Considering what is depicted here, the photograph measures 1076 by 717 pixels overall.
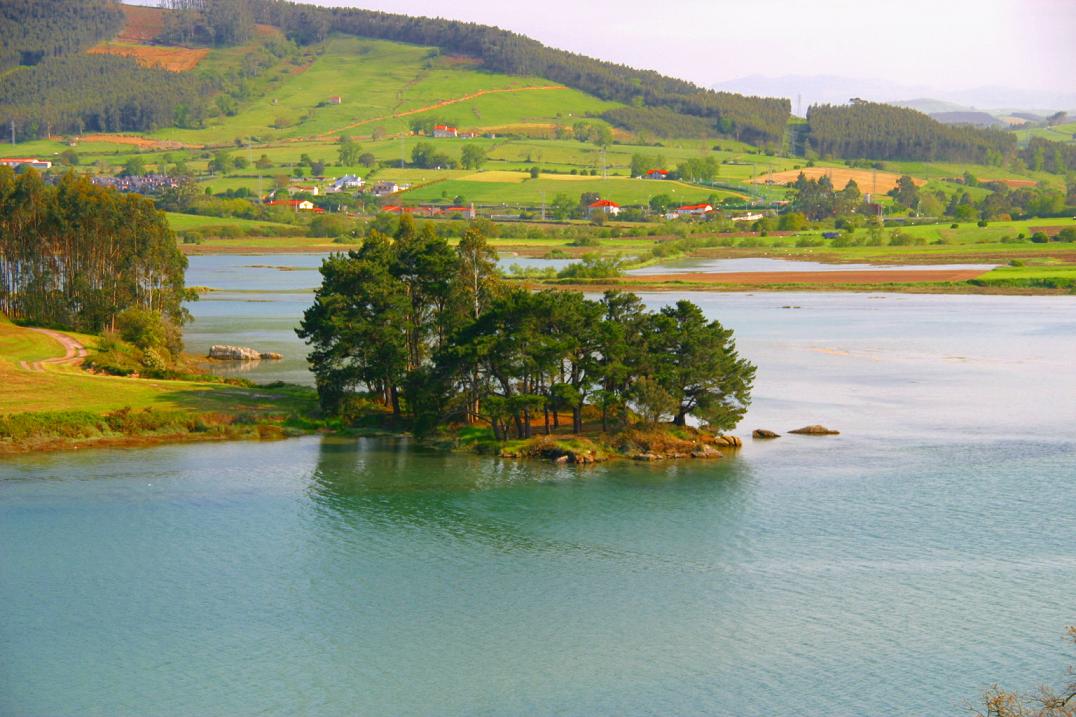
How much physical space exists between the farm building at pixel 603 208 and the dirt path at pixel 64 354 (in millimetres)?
125176

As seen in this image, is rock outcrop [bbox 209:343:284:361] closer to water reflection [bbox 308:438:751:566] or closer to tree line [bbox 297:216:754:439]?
tree line [bbox 297:216:754:439]

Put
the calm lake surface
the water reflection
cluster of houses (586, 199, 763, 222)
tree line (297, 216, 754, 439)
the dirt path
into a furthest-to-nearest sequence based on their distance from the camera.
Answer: cluster of houses (586, 199, 763, 222), the dirt path, tree line (297, 216, 754, 439), the water reflection, the calm lake surface

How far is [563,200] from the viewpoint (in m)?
197

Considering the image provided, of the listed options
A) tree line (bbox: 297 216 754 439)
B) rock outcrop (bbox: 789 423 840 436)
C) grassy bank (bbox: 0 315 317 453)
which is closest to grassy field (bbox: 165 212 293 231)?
grassy bank (bbox: 0 315 317 453)

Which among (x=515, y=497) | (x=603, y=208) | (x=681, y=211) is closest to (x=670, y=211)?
(x=681, y=211)

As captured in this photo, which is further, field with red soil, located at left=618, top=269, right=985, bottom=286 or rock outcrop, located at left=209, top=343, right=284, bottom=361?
field with red soil, located at left=618, top=269, right=985, bottom=286

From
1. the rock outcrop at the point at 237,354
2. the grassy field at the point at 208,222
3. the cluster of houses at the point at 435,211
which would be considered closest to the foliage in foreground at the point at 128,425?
the rock outcrop at the point at 237,354

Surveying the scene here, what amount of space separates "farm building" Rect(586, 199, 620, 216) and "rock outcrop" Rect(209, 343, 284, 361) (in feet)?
392

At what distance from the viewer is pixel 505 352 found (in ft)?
169

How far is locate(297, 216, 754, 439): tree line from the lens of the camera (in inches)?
2029

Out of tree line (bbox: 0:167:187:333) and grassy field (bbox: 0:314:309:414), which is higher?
tree line (bbox: 0:167:187:333)

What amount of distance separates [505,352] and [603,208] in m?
147

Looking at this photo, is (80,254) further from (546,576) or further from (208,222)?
(208,222)

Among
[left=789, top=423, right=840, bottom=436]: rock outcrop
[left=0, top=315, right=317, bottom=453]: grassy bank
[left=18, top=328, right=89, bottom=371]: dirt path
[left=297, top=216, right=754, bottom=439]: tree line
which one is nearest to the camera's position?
[left=297, top=216, right=754, bottom=439]: tree line
